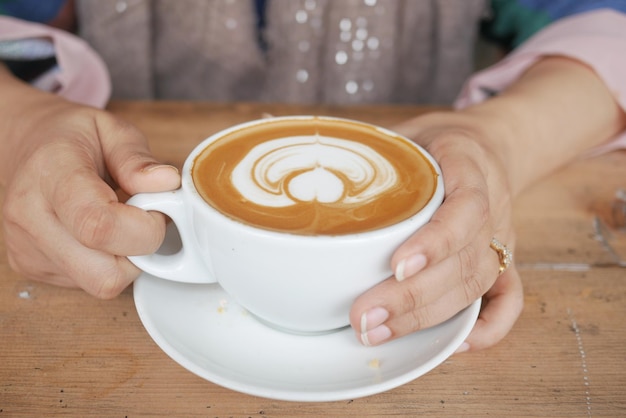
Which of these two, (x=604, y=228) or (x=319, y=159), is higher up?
(x=319, y=159)

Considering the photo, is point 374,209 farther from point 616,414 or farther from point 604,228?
point 604,228

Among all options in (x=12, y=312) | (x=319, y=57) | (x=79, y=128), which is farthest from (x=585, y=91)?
(x=12, y=312)

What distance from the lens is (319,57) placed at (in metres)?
1.24

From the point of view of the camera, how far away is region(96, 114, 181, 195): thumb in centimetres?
57

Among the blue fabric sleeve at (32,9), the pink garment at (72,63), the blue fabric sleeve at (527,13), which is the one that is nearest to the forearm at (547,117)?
the blue fabric sleeve at (527,13)

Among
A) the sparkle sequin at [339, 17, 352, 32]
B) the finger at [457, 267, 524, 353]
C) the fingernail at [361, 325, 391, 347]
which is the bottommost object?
the finger at [457, 267, 524, 353]

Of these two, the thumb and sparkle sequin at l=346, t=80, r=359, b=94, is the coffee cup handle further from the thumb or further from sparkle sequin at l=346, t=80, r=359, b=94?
sparkle sequin at l=346, t=80, r=359, b=94

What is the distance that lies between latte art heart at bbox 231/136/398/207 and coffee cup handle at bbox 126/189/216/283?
61 mm

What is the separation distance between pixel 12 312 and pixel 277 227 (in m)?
0.33

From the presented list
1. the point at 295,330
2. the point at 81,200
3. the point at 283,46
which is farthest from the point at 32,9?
the point at 295,330

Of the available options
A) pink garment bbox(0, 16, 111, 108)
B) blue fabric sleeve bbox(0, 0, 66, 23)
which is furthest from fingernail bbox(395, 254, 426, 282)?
blue fabric sleeve bbox(0, 0, 66, 23)

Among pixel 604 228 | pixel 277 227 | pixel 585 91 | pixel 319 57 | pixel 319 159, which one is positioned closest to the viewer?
pixel 277 227

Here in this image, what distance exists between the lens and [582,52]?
98 centimetres

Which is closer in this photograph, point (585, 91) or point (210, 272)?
point (210, 272)
